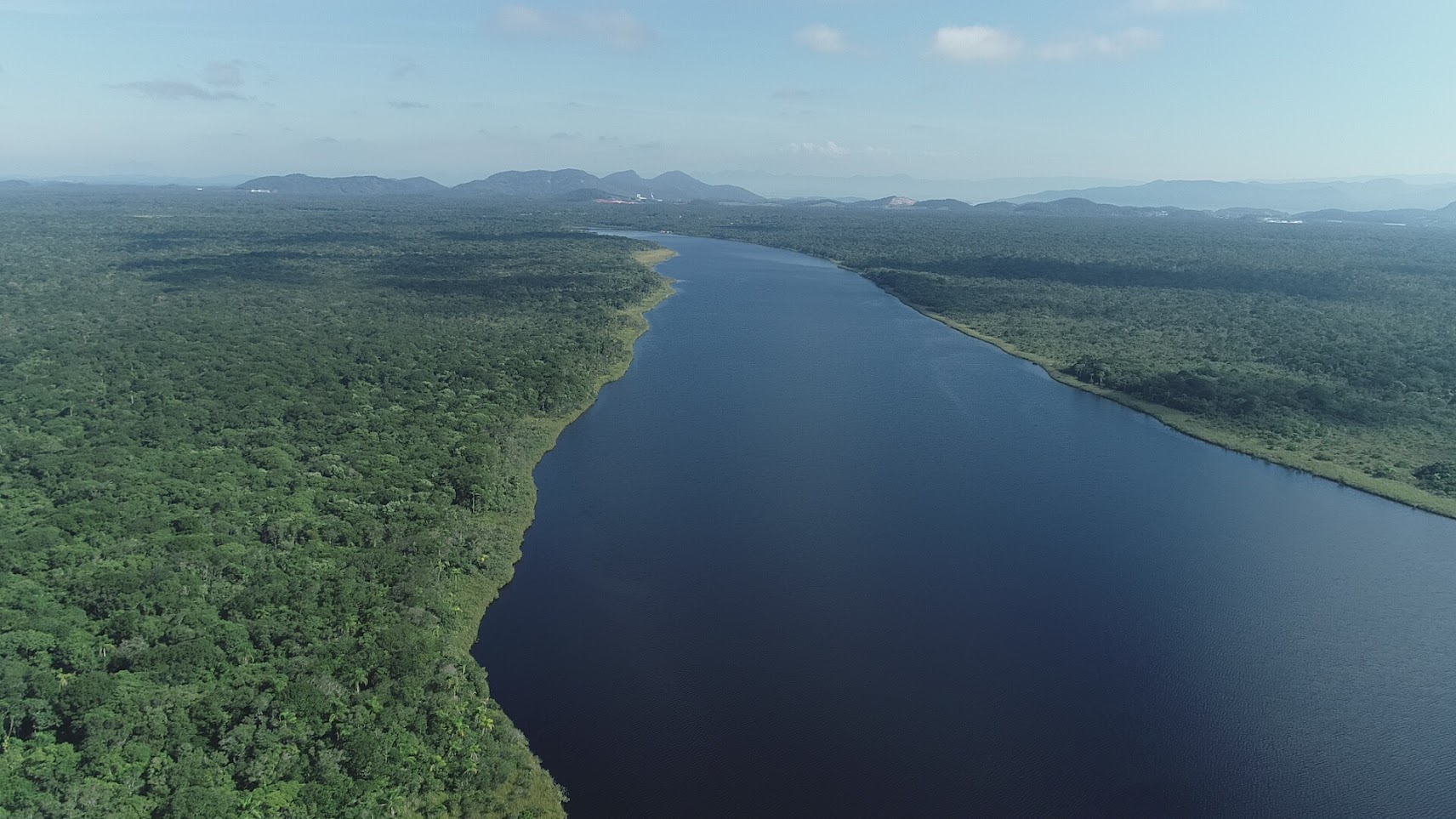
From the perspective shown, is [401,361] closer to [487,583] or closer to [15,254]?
[487,583]

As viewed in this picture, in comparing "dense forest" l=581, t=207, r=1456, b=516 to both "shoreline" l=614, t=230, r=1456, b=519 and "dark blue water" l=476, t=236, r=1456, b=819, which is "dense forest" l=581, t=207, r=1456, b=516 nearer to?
"shoreline" l=614, t=230, r=1456, b=519

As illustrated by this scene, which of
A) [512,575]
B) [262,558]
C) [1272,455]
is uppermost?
[1272,455]

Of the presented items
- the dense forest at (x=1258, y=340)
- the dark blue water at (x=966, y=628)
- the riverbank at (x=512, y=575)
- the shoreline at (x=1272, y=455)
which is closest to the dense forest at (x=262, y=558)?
the riverbank at (x=512, y=575)

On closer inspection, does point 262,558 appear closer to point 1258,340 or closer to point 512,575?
point 512,575

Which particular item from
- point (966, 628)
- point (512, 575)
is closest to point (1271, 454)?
point (966, 628)

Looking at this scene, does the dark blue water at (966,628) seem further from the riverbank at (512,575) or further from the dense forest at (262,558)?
the dense forest at (262,558)

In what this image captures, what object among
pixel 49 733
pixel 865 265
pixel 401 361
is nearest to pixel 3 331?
pixel 401 361

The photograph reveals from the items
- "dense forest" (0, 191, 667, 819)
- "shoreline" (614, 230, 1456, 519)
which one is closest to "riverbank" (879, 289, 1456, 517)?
"shoreline" (614, 230, 1456, 519)
